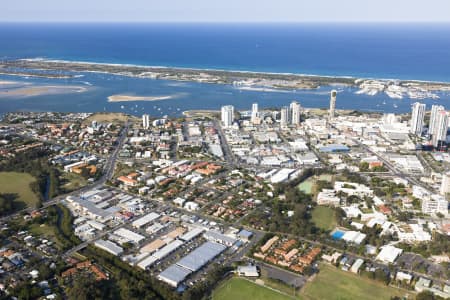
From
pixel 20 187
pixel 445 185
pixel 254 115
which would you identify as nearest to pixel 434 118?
pixel 445 185

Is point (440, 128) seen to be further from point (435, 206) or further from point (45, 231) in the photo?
point (45, 231)

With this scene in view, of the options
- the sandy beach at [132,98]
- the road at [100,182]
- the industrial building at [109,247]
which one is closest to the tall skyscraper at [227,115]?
the road at [100,182]

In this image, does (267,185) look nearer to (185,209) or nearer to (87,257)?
(185,209)

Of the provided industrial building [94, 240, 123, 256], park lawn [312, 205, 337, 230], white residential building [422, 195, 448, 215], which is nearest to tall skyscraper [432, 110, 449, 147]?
white residential building [422, 195, 448, 215]

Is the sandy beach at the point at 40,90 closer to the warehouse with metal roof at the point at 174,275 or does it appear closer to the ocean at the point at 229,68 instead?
the ocean at the point at 229,68

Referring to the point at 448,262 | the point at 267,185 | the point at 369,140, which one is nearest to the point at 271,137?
the point at 369,140
